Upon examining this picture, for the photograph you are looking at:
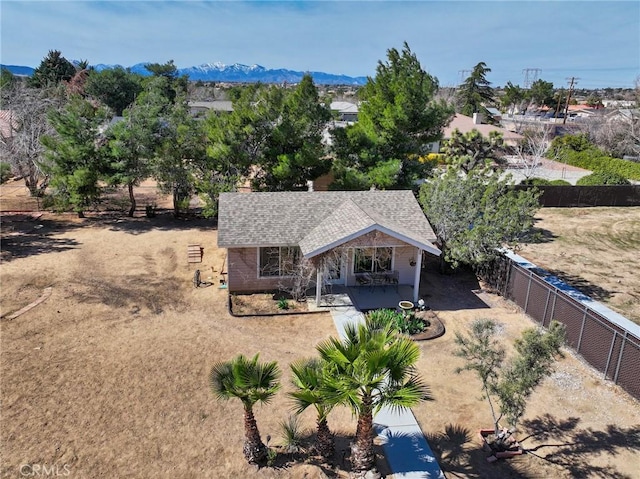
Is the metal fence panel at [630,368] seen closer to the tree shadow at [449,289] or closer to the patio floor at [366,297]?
the tree shadow at [449,289]

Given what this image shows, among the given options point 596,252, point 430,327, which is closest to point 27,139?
point 430,327

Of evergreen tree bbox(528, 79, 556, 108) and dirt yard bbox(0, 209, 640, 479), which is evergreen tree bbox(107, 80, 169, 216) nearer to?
dirt yard bbox(0, 209, 640, 479)

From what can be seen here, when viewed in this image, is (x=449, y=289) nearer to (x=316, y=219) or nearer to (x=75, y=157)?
(x=316, y=219)

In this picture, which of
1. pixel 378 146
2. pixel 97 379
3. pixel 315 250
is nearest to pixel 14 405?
pixel 97 379

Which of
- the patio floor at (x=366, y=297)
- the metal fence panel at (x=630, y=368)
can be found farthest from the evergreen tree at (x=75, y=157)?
the metal fence panel at (x=630, y=368)

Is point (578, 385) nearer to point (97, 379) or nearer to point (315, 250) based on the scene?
point (315, 250)

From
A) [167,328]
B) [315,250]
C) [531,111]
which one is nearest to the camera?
[167,328]

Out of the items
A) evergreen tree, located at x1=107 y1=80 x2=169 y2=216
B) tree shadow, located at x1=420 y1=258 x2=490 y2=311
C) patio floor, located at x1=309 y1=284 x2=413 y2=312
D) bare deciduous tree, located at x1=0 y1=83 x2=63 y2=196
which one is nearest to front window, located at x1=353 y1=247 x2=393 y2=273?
patio floor, located at x1=309 y1=284 x2=413 y2=312
